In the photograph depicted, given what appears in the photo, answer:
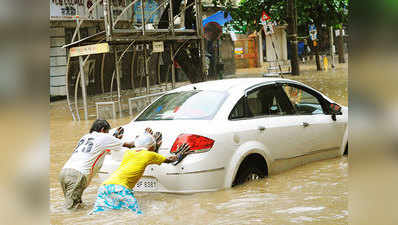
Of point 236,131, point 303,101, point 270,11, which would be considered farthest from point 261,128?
point 270,11

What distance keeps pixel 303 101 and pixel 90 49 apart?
8.13 meters

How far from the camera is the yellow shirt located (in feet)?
16.4

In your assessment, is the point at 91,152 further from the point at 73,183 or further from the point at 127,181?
the point at 127,181

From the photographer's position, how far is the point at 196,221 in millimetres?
5086

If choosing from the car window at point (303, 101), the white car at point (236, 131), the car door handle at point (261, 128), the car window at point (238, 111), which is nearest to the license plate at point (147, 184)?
the white car at point (236, 131)

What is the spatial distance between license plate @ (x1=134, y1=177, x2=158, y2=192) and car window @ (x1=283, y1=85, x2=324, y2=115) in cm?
244

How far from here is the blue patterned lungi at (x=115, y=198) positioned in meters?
4.96

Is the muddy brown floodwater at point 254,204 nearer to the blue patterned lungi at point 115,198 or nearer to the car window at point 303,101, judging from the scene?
the blue patterned lungi at point 115,198

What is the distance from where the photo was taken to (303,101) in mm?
7605

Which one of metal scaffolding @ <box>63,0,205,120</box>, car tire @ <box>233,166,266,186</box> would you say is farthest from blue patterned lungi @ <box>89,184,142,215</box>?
metal scaffolding @ <box>63,0,205,120</box>

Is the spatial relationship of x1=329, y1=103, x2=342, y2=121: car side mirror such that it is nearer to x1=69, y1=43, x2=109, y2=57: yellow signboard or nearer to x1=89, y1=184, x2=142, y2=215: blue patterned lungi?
x1=89, y1=184, x2=142, y2=215: blue patterned lungi
